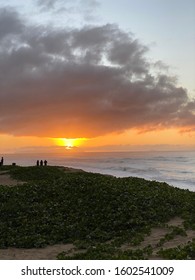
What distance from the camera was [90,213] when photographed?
83.2 feet

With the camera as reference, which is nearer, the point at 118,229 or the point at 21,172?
the point at 118,229

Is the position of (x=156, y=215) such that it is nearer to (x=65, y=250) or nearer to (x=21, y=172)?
(x=65, y=250)

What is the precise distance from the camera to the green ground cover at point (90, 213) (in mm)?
21750

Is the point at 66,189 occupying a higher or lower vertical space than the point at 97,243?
higher

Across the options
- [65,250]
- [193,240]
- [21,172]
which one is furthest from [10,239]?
[21,172]

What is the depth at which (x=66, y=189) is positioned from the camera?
3052 cm

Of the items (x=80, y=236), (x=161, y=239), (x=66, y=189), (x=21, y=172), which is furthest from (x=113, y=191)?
(x=21, y=172)

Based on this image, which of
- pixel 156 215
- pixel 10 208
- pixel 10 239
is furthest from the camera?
pixel 10 208

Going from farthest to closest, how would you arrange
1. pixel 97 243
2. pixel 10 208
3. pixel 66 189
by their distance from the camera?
pixel 66 189 → pixel 10 208 → pixel 97 243

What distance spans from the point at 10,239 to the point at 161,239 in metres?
8.49

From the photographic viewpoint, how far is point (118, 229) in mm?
23266

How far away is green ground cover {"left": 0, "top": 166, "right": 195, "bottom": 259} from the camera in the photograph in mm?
21750

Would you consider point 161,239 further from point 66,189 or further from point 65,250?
point 66,189

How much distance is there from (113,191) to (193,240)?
9994 millimetres
